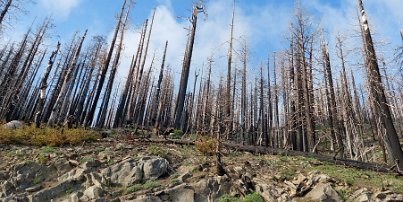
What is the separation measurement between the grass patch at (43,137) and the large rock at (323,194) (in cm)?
994

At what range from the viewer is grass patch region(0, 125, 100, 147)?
1341 cm

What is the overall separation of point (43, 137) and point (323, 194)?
37.3ft

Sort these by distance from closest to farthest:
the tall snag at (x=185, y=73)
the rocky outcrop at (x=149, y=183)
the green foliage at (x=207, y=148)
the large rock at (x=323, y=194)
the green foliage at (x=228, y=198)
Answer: the large rock at (x=323, y=194) < the green foliage at (x=228, y=198) < the rocky outcrop at (x=149, y=183) < the green foliage at (x=207, y=148) < the tall snag at (x=185, y=73)

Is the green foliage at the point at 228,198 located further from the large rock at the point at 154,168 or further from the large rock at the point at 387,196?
the large rock at the point at 387,196

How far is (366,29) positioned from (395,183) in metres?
7.12

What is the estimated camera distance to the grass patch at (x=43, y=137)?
1341 centimetres

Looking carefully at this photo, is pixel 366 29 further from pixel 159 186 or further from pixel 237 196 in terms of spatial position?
pixel 159 186

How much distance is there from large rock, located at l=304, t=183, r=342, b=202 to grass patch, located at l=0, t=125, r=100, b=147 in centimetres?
994

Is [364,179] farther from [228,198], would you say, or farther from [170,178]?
[170,178]

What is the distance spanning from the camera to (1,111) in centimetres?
2823

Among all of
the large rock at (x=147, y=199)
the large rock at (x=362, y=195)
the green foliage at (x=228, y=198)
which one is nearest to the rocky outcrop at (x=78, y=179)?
the large rock at (x=147, y=199)

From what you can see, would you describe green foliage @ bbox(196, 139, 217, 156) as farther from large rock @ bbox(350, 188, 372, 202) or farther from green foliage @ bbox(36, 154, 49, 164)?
green foliage @ bbox(36, 154, 49, 164)

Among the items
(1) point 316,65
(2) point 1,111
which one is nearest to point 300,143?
(1) point 316,65

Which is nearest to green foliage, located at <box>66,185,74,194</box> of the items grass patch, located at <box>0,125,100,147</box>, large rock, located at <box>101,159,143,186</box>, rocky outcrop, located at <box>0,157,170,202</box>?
rocky outcrop, located at <box>0,157,170,202</box>
